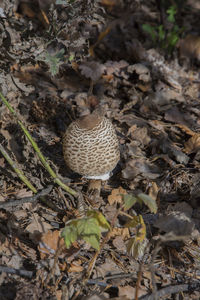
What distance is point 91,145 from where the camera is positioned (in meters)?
2.87

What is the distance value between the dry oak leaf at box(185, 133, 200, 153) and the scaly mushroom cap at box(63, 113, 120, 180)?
1129 millimetres

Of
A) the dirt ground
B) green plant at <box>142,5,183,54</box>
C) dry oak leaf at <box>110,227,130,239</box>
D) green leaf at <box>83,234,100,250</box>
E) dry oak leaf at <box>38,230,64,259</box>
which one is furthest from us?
green plant at <box>142,5,183,54</box>

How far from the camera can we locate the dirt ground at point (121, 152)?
2.54 m

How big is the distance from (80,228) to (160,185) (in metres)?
1.63

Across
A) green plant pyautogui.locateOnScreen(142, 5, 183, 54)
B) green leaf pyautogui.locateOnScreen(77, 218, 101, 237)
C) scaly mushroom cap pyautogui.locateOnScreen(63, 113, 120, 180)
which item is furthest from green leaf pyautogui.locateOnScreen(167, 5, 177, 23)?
green leaf pyautogui.locateOnScreen(77, 218, 101, 237)

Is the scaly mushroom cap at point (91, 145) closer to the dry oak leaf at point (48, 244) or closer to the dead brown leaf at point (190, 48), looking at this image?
the dry oak leaf at point (48, 244)

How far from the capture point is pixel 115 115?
13.8 ft

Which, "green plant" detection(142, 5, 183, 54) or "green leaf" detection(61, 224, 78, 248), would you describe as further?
"green plant" detection(142, 5, 183, 54)

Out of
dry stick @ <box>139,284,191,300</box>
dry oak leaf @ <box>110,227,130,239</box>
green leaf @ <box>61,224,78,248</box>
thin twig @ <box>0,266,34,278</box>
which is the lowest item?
dry stick @ <box>139,284,191,300</box>

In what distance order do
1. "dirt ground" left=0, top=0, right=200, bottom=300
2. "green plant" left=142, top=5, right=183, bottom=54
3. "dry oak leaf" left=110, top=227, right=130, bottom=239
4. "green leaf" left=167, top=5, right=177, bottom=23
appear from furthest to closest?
"green leaf" left=167, top=5, right=177, bottom=23
"green plant" left=142, top=5, right=183, bottom=54
"dry oak leaf" left=110, top=227, right=130, bottom=239
"dirt ground" left=0, top=0, right=200, bottom=300

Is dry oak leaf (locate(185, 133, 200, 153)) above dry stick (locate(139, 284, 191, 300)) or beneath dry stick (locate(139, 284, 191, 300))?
above

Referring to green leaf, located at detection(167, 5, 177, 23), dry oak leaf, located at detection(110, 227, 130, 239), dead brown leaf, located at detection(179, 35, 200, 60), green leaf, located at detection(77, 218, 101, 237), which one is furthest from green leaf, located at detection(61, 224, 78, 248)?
green leaf, located at detection(167, 5, 177, 23)

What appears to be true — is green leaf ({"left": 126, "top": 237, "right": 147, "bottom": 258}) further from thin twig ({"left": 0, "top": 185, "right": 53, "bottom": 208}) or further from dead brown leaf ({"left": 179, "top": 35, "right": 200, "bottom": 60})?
dead brown leaf ({"left": 179, "top": 35, "right": 200, "bottom": 60})

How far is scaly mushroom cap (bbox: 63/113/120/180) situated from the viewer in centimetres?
286
